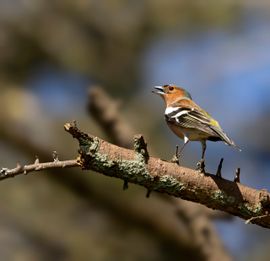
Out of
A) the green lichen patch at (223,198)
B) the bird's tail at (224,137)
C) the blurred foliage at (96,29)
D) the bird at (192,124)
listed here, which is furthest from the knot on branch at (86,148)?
the blurred foliage at (96,29)

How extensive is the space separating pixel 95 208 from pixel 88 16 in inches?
216

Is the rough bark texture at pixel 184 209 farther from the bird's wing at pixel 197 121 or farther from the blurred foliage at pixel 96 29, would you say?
the blurred foliage at pixel 96 29

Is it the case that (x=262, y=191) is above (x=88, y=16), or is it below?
below

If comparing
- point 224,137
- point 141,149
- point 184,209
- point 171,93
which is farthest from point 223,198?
point 184,209

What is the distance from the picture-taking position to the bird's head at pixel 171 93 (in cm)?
461

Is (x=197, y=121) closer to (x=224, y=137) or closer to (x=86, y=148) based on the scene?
(x=224, y=137)

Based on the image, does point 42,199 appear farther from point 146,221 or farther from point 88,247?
point 146,221

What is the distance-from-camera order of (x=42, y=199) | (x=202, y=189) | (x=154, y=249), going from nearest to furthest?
1. (x=202, y=189)
2. (x=154, y=249)
3. (x=42, y=199)

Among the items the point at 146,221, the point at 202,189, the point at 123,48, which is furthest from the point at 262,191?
the point at 123,48

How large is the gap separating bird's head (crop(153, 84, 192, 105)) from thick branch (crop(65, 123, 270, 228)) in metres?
1.52

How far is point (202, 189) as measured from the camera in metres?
3.04

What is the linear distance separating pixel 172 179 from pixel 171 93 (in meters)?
1.79

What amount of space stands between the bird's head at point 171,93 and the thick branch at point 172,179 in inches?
59.7

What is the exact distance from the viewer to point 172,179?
299cm
